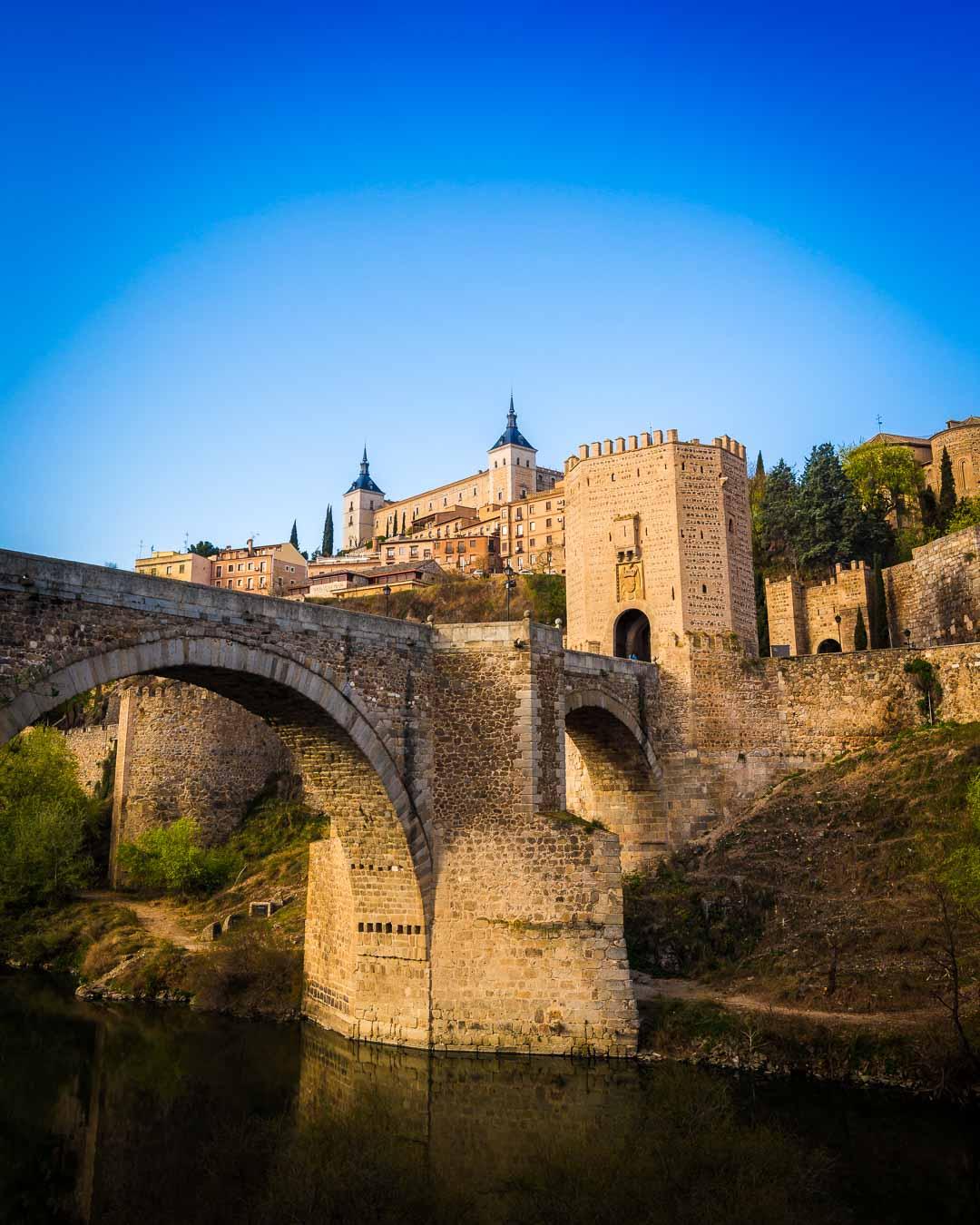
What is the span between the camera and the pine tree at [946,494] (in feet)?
145

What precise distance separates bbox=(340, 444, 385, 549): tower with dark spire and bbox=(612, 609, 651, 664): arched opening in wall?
3126 inches

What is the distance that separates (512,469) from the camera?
9138 cm

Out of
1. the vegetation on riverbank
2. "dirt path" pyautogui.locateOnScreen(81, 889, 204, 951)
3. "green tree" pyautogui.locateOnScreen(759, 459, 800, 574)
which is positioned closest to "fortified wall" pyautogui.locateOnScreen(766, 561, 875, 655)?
"green tree" pyautogui.locateOnScreen(759, 459, 800, 574)

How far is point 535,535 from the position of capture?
253ft

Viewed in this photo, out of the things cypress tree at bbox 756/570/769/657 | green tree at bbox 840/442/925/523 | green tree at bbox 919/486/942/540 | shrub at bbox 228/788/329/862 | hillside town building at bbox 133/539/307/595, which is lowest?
shrub at bbox 228/788/329/862

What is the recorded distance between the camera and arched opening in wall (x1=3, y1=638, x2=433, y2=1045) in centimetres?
1652

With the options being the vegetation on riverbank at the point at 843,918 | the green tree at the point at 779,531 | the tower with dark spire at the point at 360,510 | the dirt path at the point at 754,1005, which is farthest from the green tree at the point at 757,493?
the tower with dark spire at the point at 360,510

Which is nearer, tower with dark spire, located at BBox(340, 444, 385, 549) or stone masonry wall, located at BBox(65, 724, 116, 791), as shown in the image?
stone masonry wall, located at BBox(65, 724, 116, 791)

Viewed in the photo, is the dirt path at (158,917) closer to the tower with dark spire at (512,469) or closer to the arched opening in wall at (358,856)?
the arched opening in wall at (358,856)

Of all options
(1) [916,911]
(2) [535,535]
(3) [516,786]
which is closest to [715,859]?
(1) [916,911]

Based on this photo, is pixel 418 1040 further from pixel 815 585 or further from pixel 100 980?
pixel 815 585

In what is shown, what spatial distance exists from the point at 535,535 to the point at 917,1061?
64.1 m

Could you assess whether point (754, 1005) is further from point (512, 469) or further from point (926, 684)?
point (512, 469)

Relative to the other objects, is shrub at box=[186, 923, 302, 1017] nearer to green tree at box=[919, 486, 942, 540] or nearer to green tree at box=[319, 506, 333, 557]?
green tree at box=[919, 486, 942, 540]
